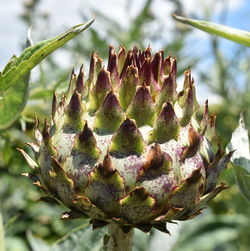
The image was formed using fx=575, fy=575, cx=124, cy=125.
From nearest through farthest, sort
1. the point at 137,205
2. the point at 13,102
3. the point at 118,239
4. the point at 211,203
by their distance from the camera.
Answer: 1. the point at 137,205
2. the point at 118,239
3. the point at 13,102
4. the point at 211,203

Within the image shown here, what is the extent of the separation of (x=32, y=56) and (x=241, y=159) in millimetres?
444

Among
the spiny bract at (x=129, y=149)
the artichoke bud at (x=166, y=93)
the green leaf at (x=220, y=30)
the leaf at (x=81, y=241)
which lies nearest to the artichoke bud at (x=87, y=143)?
the spiny bract at (x=129, y=149)

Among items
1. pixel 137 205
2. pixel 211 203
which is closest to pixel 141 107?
pixel 137 205

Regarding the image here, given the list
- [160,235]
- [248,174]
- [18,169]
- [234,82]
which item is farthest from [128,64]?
[234,82]

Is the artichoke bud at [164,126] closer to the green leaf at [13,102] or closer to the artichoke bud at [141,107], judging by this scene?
the artichoke bud at [141,107]

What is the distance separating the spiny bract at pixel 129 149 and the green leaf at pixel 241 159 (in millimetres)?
44

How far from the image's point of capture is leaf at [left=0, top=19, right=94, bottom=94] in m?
0.90

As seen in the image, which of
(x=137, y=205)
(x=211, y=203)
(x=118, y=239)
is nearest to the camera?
(x=137, y=205)

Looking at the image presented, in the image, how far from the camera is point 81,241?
129 cm

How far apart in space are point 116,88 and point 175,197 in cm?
22

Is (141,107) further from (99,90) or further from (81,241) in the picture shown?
(81,241)

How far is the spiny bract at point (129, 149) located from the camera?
0.91 metres

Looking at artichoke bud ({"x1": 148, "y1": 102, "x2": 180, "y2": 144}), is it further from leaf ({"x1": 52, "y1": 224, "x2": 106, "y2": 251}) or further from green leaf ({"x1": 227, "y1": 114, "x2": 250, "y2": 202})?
leaf ({"x1": 52, "y1": 224, "x2": 106, "y2": 251})

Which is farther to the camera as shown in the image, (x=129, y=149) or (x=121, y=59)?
(x=121, y=59)
